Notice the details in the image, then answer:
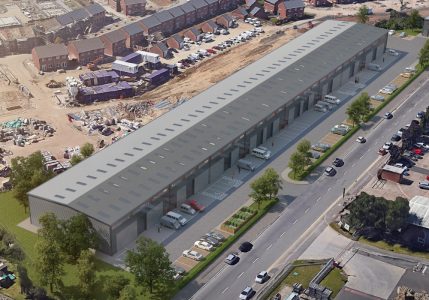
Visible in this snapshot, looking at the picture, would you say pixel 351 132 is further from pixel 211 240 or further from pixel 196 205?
pixel 211 240

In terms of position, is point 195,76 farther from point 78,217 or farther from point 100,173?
point 78,217

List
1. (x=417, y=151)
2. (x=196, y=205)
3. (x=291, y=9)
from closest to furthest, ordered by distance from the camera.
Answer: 1. (x=196, y=205)
2. (x=417, y=151)
3. (x=291, y=9)

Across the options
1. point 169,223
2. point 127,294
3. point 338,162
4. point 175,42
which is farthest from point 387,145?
point 175,42

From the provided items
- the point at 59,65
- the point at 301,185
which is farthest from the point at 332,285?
the point at 59,65

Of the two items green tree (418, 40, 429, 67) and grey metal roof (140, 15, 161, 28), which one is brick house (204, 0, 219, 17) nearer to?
grey metal roof (140, 15, 161, 28)

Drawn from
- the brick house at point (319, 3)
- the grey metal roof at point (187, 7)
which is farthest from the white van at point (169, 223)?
the brick house at point (319, 3)

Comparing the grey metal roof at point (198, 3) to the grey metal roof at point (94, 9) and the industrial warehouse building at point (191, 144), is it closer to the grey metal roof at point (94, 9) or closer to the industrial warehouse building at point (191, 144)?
the grey metal roof at point (94, 9)
